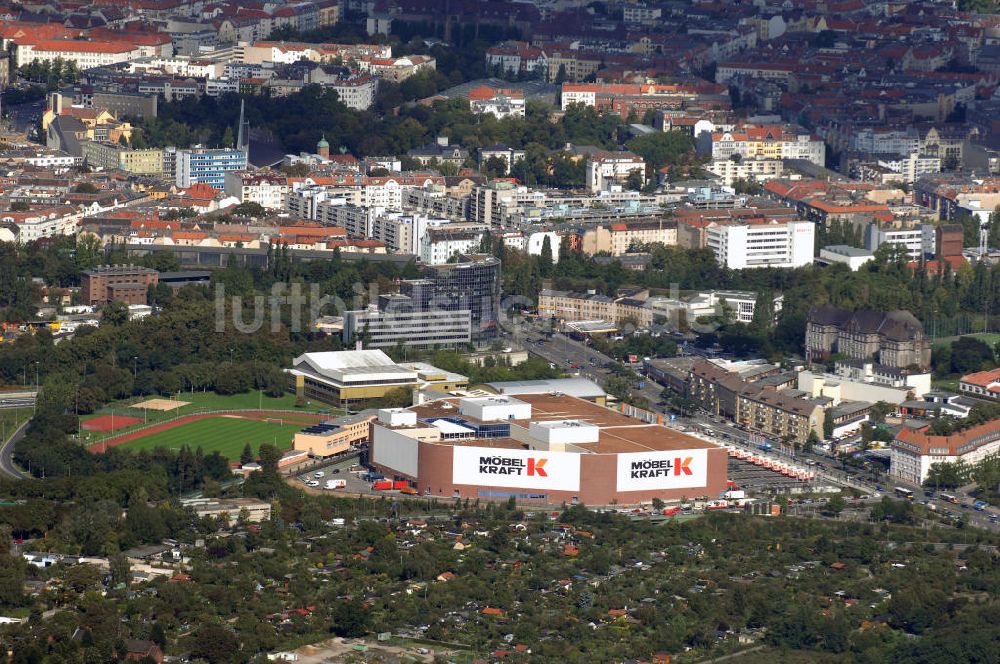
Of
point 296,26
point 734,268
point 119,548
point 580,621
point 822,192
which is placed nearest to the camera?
point 580,621

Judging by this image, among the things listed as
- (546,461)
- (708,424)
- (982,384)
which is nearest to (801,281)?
(982,384)

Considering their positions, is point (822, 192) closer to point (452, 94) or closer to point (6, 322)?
point (452, 94)

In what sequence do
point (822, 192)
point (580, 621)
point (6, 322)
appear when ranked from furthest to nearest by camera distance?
point (822, 192)
point (6, 322)
point (580, 621)

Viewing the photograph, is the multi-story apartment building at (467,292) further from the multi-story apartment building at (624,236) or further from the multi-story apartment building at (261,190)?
the multi-story apartment building at (261,190)

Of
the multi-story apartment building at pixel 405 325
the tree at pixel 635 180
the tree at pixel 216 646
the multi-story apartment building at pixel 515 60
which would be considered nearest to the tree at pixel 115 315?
the multi-story apartment building at pixel 405 325

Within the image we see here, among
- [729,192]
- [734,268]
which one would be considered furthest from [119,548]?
[729,192]

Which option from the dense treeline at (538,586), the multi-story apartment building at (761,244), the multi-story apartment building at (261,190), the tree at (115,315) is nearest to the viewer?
the dense treeline at (538,586)

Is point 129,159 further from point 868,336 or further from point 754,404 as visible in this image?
point 754,404
